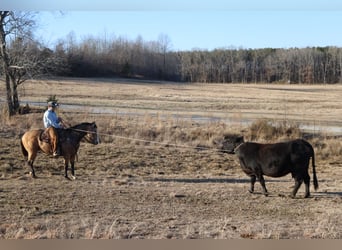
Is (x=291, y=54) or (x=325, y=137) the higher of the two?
(x=291, y=54)

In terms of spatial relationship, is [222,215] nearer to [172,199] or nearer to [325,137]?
[172,199]

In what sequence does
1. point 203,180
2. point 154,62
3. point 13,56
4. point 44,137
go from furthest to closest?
point 154,62 → point 13,56 → point 203,180 → point 44,137

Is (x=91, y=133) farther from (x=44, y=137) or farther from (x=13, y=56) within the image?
(x=13, y=56)

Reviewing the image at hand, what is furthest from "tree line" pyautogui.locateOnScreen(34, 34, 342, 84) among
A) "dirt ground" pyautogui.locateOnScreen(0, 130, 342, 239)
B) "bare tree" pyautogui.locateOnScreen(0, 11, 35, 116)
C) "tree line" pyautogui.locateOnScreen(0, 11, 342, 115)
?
"dirt ground" pyautogui.locateOnScreen(0, 130, 342, 239)

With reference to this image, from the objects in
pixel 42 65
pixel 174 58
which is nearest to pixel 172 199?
pixel 42 65

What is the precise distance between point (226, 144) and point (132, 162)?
14.0 feet

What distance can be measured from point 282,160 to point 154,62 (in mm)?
58664

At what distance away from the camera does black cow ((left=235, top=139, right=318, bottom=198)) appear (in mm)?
10836

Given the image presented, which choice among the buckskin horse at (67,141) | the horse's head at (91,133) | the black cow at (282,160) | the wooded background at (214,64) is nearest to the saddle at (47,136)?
the buckskin horse at (67,141)

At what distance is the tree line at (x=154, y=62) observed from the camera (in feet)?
82.4

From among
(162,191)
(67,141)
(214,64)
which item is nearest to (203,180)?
(162,191)

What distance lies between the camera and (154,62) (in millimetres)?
68625

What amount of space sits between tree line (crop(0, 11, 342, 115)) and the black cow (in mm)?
15640

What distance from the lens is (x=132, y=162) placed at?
15.4 meters
